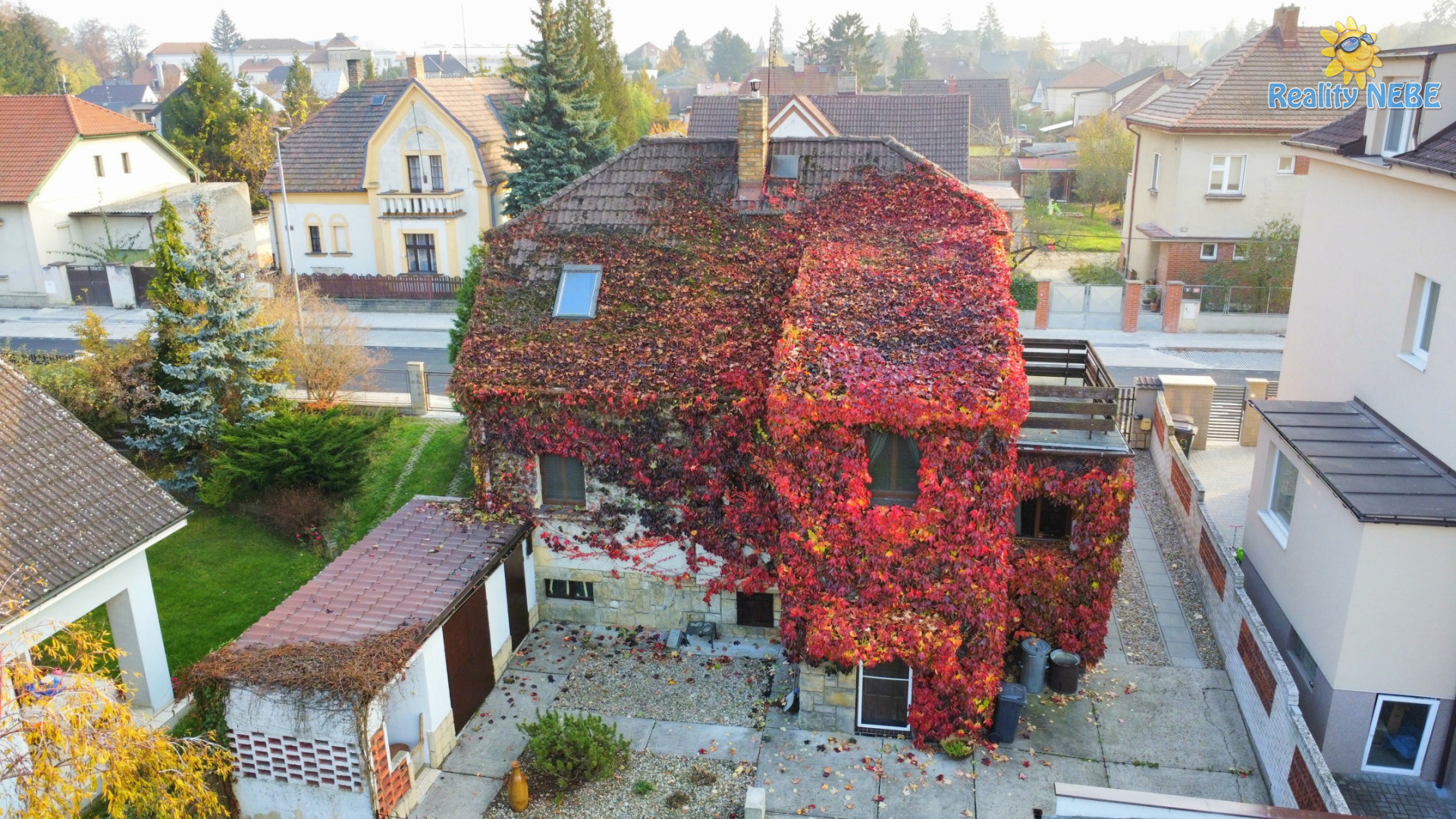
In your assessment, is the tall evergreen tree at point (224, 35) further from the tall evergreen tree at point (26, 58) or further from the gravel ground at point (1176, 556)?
the gravel ground at point (1176, 556)

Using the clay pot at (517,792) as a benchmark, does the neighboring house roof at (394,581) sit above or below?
above

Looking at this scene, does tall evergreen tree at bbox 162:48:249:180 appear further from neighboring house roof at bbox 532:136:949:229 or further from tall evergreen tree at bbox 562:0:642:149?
neighboring house roof at bbox 532:136:949:229

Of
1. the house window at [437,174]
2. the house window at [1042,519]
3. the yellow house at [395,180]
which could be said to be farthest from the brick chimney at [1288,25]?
the house window at [437,174]

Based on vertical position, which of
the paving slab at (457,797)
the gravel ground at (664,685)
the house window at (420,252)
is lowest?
the paving slab at (457,797)

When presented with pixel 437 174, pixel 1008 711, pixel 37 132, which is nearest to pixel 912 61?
pixel 437 174

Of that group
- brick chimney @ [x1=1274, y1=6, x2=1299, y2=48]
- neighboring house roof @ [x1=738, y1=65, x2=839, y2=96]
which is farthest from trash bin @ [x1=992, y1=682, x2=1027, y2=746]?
neighboring house roof @ [x1=738, y1=65, x2=839, y2=96]

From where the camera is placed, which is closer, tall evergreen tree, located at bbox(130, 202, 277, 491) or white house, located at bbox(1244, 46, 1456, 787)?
white house, located at bbox(1244, 46, 1456, 787)

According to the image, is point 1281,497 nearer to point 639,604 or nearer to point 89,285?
point 639,604

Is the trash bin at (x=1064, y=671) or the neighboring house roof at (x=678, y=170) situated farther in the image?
the neighboring house roof at (x=678, y=170)
